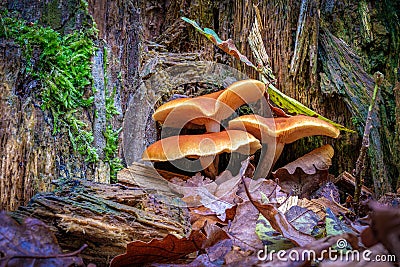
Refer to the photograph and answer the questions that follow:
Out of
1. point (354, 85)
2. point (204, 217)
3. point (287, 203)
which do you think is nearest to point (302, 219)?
point (287, 203)

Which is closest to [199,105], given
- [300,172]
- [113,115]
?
[113,115]

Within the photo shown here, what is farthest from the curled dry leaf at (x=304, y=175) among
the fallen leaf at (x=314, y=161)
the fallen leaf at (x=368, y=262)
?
the fallen leaf at (x=368, y=262)

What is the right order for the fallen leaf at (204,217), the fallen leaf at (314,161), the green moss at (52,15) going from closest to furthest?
the fallen leaf at (204,217) → the green moss at (52,15) → the fallen leaf at (314,161)

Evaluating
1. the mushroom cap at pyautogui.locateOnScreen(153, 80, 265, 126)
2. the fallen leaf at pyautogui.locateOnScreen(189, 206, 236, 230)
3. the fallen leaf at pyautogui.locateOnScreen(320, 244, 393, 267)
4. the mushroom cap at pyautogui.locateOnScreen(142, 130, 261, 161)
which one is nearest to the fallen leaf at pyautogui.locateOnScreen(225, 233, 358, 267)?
the fallen leaf at pyautogui.locateOnScreen(320, 244, 393, 267)

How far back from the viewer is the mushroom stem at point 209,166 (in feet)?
8.55

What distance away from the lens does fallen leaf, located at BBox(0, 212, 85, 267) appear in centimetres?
108

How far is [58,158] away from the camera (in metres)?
2.14

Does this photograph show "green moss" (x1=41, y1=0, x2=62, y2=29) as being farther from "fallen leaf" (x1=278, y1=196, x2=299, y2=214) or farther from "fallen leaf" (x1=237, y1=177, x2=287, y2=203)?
"fallen leaf" (x1=278, y1=196, x2=299, y2=214)

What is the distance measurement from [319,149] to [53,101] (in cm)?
186

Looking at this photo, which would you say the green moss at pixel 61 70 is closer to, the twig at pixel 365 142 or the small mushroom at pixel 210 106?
the small mushroom at pixel 210 106

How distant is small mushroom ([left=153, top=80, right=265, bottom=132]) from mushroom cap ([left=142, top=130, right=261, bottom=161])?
7.0 inches

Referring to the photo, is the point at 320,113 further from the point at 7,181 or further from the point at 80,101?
the point at 7,181

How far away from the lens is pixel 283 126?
2.43 metres

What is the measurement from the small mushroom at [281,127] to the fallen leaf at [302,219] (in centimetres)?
83
